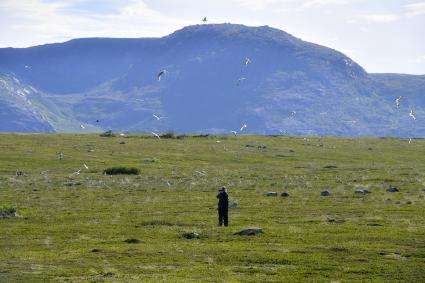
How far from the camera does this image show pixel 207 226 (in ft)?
133

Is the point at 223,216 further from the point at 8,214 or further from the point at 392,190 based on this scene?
the point at 392,190

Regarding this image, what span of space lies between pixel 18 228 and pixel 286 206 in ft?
64.0

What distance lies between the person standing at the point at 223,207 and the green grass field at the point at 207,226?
72 cm

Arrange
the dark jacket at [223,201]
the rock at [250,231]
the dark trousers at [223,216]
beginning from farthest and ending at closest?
the dark trousers at [223,216]
the dark jacket at [223,201]
the rock at [250,231]

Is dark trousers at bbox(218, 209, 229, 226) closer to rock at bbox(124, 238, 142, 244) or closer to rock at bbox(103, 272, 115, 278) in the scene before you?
rock at bbox(124, 238, 142, 244)

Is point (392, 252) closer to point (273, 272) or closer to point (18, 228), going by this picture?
point (273, 272)

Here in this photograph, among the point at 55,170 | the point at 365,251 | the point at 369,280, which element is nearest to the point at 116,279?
the point at 369,280

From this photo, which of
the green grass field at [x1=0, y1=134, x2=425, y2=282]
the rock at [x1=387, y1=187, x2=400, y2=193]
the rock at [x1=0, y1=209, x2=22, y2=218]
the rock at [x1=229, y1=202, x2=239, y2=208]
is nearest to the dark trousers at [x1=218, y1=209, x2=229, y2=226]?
the green grass field at [x1=0, y1=134, x2=425, y2=282]

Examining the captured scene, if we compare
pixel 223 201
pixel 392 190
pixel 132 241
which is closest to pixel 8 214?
pixel 132 241

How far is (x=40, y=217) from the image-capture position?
146 ft

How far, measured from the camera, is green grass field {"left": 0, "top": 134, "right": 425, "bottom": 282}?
92.0 ft

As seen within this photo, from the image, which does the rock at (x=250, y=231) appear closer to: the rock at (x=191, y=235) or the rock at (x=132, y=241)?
the rock at (x=191, y=235)

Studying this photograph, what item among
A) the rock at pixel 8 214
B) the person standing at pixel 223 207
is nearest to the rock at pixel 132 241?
the person standing at pixel 223 207

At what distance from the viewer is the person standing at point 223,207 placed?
39.5 m
